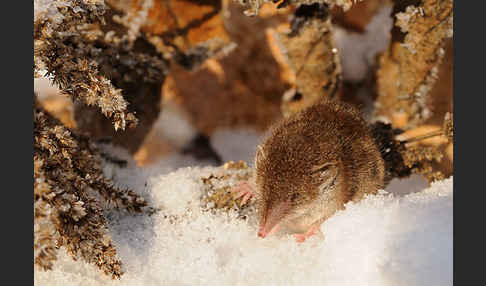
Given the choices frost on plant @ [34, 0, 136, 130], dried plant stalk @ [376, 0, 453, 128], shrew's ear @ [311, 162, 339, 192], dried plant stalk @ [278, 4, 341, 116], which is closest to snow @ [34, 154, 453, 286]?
shrew's ear @ [311, 162, 339, 192]

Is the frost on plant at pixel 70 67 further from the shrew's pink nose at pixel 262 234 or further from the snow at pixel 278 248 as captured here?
the shrew's pink nose at pixel 262 234

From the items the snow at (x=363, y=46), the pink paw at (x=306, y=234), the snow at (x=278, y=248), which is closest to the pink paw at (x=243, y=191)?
the snow at (x=278, y=248)

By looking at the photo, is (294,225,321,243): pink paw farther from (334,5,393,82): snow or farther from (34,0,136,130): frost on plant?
(334,5,393,82): snow

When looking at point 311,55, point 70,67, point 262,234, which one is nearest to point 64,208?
point 70,67

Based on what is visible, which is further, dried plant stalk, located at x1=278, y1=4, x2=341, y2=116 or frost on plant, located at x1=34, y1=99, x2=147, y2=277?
Result: dried plant stalk, located at x1=278, y1=4, x2=341, y2=116

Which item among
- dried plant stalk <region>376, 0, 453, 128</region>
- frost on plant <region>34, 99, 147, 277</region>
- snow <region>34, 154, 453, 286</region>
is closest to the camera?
frost on plant <region>34, 99, 147, 277</region>

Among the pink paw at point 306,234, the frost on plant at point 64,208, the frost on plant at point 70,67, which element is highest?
the frost on plant at point 70,67
